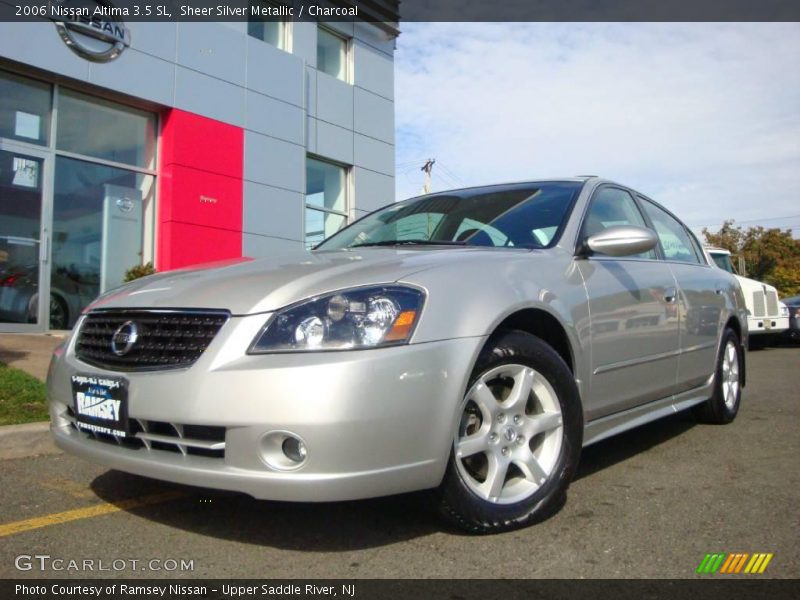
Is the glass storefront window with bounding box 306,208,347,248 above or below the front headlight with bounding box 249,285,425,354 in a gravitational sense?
above

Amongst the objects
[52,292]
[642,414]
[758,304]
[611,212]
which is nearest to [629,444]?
[642,414]

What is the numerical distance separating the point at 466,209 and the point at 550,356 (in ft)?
3.97

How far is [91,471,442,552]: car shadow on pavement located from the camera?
7.88 ft

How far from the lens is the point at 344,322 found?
2.22 meters

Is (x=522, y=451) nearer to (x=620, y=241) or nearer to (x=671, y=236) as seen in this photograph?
(x=620, y=241)

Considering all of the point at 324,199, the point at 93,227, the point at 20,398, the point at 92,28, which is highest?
the point at 92,28

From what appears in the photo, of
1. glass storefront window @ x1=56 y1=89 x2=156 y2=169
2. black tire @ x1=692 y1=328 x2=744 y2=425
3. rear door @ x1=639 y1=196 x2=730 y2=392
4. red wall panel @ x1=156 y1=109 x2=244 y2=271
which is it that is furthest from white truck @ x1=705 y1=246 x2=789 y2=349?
glass storefront window @ x1=56 y1=89 x2=156 y2=169

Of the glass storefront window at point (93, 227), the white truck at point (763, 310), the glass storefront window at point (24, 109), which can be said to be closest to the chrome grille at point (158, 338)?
the glass storefront window at point (93, 227)

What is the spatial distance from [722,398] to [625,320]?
176cm

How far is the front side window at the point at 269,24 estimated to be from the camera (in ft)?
40.1

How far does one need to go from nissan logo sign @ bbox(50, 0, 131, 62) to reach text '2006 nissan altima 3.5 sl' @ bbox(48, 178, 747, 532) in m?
8.21

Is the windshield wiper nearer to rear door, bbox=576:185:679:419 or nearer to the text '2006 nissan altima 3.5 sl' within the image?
the text '2006 nissan altima 3.5 sl'

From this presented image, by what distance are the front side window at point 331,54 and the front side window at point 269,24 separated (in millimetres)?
948

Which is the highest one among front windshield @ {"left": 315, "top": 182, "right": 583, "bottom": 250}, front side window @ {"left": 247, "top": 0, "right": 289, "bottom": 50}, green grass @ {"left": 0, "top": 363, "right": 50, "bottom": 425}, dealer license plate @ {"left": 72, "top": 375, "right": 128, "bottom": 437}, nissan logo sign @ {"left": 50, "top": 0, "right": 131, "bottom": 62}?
front side window @ {"left": 247, "top": 0, "right": 289, "bottom": 50}
